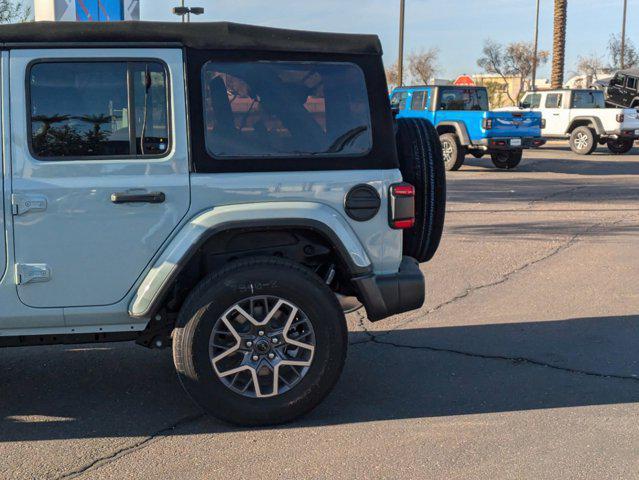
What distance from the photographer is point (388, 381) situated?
16.1 feet

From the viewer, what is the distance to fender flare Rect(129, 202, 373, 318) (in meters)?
4.02

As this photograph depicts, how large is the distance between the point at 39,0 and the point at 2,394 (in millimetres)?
4862

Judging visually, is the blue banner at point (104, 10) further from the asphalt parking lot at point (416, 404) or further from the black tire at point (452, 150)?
the black tire at point (452, 150)

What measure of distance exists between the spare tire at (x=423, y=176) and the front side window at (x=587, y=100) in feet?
Answer: 69.2

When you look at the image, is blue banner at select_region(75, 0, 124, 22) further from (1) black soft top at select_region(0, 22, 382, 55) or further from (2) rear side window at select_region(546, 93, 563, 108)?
(2) rear side window at select_region(546, 93, 563, 108)

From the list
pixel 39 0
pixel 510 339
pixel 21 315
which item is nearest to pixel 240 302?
pixel 21 315

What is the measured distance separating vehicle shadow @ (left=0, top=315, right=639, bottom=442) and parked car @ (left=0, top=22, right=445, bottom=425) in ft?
1.54

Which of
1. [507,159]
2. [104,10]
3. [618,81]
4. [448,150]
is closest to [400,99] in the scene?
[448,150]

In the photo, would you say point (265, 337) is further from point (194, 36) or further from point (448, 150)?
point (448, 150)

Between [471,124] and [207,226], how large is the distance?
622 inches

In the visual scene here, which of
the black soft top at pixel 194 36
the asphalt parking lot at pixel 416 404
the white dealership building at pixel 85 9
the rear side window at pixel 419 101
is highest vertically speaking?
the white dealership building at pixel 85 9

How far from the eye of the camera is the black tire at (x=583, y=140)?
962 inches

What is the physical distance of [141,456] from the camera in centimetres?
385

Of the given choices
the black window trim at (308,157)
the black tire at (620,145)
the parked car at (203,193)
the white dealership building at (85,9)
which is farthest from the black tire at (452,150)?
the parked car at (203,193)
